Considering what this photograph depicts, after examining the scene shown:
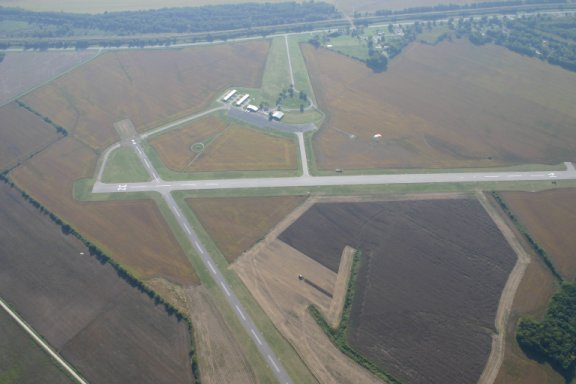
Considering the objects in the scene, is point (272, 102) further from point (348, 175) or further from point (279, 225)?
point (279, 225)

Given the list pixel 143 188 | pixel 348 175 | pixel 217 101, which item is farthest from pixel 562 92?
pixel 143 188

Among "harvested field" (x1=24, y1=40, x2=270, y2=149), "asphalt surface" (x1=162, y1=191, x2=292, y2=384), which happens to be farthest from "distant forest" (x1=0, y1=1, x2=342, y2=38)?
"asphalt surface" (x1=162, y1=191, x2=292, y2=384)

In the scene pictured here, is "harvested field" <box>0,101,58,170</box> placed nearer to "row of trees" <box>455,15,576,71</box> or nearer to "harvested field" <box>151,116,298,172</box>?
"harvested field" <box>151,116,298,172</box>

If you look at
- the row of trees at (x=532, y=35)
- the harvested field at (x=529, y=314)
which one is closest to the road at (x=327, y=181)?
the harvested field at (x=529, y=314)

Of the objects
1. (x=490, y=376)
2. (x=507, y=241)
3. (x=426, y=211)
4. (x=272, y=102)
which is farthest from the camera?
(x=272, y=102)

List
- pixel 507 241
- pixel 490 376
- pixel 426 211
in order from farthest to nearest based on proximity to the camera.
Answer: pixel 426 211 → pixel 507 241 → pixel 490 376

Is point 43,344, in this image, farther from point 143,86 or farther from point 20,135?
point 143,86

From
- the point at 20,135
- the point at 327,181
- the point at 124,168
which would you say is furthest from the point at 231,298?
the point at 20,135
